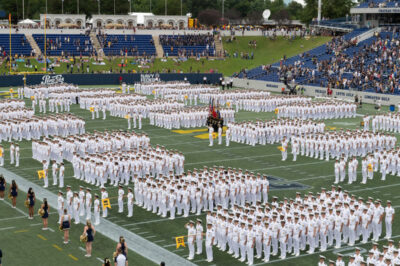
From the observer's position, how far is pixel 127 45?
75938 mm

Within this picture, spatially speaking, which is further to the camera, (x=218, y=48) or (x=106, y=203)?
(x=218, y=48)

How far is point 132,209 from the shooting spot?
70.8 feet

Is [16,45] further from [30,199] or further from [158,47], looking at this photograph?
[30,199]

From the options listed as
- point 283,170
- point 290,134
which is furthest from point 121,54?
point 283,170

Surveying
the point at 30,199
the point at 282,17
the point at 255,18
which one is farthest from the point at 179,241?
the point at 255,18

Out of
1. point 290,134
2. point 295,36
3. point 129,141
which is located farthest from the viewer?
point 295,36

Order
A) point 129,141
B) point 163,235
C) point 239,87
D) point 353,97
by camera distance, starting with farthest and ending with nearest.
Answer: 1. point 239,87
2. point 353,97
3. point 129,141
4. point 163,235

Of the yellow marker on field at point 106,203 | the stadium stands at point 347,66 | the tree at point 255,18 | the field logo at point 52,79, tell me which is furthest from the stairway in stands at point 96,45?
the yellow marker on field at point 106,203

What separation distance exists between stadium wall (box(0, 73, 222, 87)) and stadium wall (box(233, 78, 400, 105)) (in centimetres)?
419

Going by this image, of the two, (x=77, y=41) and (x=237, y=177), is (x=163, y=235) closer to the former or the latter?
(x=237, y=177)

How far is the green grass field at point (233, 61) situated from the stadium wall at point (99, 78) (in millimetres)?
3684

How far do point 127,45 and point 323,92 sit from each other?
2869 cm

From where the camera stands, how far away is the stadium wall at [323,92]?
167 ft

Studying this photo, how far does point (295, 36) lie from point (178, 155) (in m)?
56.0
